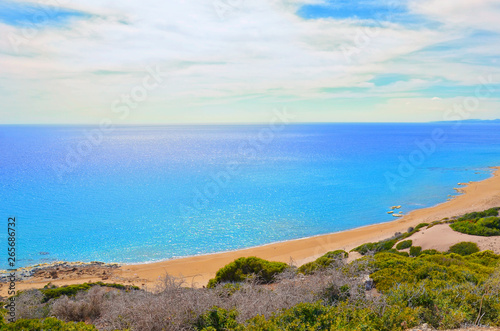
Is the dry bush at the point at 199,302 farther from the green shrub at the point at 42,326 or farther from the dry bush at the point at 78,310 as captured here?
the green shrub at the point at 42,326

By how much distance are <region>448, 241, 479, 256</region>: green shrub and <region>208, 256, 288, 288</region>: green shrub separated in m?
12.7

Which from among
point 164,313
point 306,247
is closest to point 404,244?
point 306,247

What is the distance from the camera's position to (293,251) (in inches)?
1035

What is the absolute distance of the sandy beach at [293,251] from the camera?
67.5ft

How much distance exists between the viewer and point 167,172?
65188mm

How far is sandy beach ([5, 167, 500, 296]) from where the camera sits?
2056 cm

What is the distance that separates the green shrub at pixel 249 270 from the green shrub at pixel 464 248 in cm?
1265

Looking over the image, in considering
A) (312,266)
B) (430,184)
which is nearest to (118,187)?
(312,266)

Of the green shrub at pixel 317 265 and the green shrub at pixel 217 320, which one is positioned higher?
the green shrub at pixel 217 320

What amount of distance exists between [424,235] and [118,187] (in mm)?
45320

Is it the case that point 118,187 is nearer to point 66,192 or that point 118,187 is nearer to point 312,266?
point 66,192

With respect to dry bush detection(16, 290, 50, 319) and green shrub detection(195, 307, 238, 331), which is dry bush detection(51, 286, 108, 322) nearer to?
dry bush detection(16, 290, 50, 319)

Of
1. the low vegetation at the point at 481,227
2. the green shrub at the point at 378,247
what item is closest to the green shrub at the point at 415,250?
the green shrub at the point at 378,247

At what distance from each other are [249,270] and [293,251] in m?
13.2
